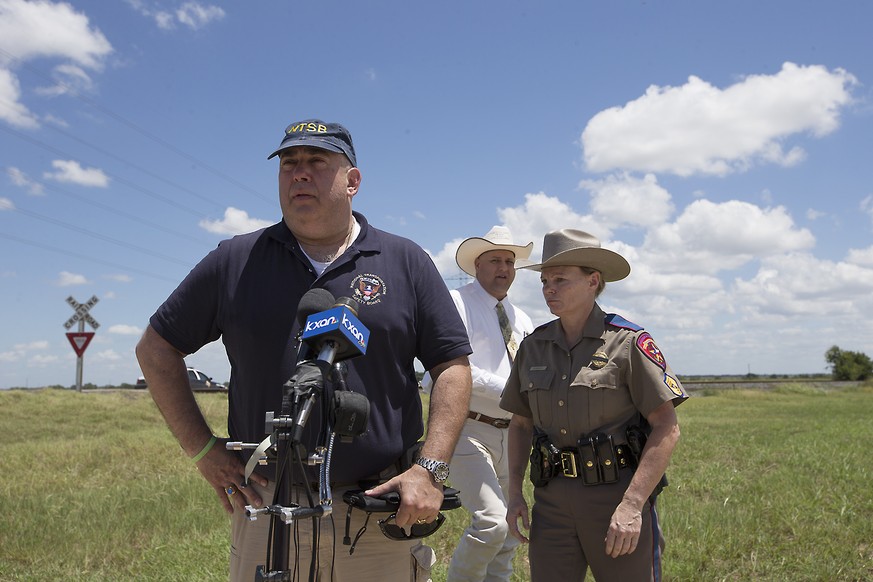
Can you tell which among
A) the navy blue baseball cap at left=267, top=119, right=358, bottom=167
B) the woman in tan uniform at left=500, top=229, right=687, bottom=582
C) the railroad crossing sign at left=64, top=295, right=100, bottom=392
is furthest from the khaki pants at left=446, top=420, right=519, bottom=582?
the railroad crossing sign at left=64, top=295, right=100, bottom=392

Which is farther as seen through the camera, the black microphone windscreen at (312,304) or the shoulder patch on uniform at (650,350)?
the shoulder patch on uniform at (650,350)

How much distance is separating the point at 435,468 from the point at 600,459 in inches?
43.1

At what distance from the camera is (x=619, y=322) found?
3.85 metres

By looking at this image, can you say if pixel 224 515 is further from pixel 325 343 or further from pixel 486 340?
pixel 325 343

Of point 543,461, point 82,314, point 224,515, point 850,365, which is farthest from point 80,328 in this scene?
point 850,365

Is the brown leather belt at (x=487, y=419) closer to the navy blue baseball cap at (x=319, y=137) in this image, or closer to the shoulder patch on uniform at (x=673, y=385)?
the shoulder patch on uniform at (x=673, y=385)

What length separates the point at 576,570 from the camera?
3.65 m

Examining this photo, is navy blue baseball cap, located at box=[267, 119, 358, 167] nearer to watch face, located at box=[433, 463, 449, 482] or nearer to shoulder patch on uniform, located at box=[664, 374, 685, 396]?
watch face, located at box=[433, 463, 449, 482]

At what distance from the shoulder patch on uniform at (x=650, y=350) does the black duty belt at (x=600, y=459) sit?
0.42 metres

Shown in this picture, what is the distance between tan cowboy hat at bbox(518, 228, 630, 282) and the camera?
12.6ft

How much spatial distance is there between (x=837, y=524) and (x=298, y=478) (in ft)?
18.4

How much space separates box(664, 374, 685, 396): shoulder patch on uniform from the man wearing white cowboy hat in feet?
5.89

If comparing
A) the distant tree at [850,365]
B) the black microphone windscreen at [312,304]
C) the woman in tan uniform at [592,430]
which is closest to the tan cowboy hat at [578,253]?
the woman in tan uniform at [592,430]

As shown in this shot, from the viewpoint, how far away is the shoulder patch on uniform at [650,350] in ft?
11.9
